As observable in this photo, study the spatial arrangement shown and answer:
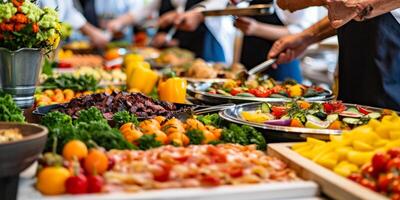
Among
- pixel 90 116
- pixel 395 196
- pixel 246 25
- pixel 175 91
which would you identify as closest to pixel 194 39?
pixel 246 25

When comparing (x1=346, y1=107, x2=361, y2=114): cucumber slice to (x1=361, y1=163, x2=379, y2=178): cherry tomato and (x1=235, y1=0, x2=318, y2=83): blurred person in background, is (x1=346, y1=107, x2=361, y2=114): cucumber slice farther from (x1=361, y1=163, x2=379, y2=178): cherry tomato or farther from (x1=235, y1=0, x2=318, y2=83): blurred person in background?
(x1=235, y1=0, x2=318, y2=83): blurred person in background

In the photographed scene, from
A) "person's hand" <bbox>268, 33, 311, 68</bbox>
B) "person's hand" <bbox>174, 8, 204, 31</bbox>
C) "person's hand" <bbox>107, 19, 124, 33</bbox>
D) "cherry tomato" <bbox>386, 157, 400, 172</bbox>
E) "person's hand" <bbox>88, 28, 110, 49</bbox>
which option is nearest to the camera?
"cherry tomato" <bbox>386, 157, 400, 172</bbox>

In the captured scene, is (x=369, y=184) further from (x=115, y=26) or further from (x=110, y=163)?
(x=115, y=26)

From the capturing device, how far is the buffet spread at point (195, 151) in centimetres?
175

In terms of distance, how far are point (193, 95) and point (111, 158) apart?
171cm

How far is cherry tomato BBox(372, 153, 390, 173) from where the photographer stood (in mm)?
1809

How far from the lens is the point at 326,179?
5.92ft

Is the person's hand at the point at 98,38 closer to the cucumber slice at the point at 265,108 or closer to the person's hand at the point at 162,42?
the person's hand at the point at 162,42

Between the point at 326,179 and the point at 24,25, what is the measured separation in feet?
4.75

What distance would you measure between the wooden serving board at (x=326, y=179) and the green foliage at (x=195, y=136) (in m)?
0.28

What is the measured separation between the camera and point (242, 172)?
73.5 inches

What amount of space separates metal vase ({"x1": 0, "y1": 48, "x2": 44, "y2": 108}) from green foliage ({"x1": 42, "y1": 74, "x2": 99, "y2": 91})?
45.4 inches

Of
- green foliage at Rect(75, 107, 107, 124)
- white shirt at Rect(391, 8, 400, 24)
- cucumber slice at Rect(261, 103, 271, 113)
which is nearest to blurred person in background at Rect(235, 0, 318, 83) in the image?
white shirt at Rect(391, 8, 400, 24)

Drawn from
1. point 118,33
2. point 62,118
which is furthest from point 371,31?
point 118,33
